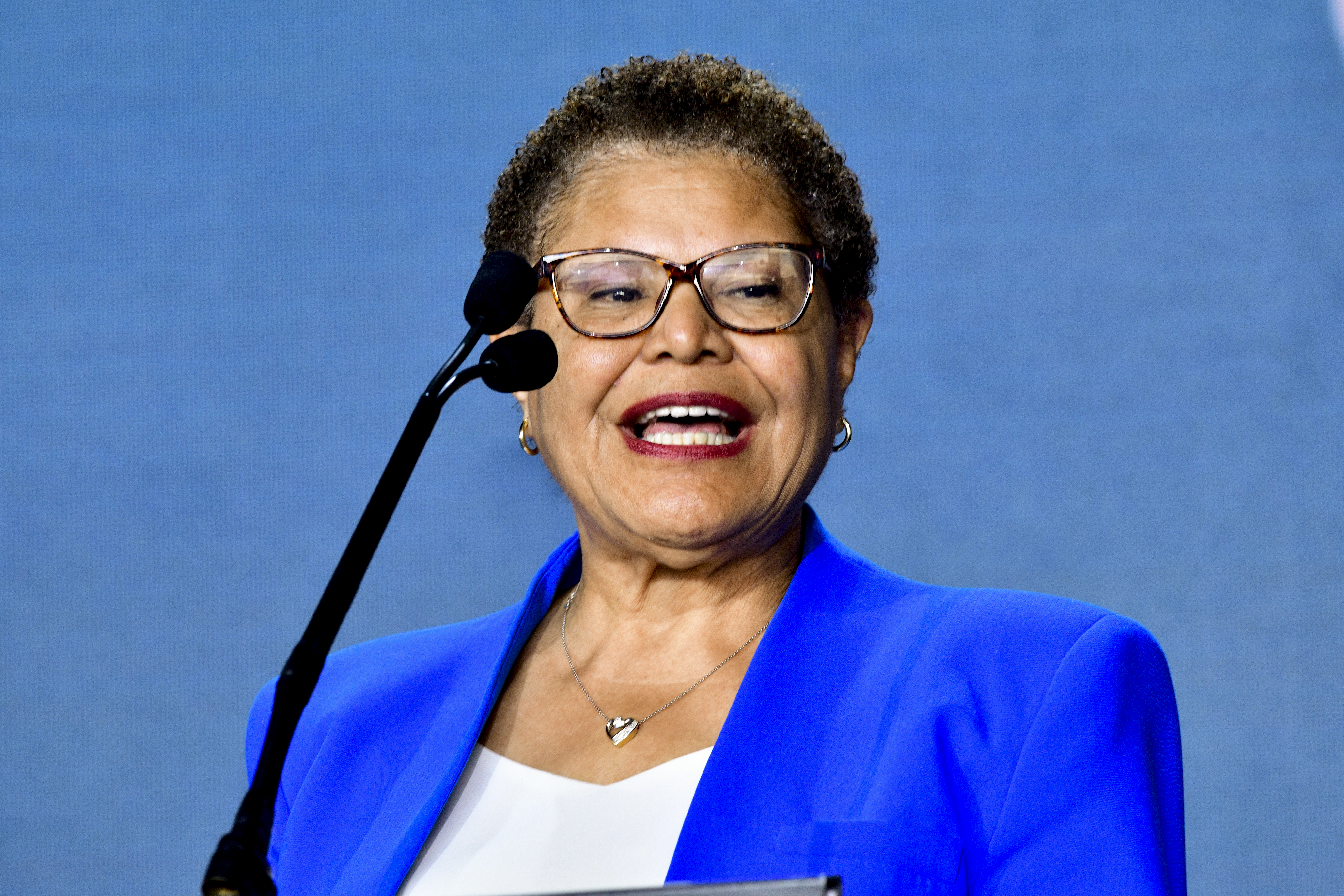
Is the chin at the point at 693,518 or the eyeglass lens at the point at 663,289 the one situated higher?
the eyeglass lens at the point at 663,289

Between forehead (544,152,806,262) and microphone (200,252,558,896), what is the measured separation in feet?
0.90

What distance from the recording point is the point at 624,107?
145 cm

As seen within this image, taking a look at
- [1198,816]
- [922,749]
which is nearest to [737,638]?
[922,749]

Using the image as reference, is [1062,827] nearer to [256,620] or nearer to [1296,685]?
[1296,685]

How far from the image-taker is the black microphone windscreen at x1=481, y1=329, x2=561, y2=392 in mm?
1012

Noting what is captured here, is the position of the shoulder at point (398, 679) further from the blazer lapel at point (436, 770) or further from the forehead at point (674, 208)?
the forehead at point (674, 208)

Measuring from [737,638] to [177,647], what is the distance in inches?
81.6

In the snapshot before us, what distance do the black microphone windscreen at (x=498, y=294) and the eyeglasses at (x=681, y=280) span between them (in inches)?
10.8

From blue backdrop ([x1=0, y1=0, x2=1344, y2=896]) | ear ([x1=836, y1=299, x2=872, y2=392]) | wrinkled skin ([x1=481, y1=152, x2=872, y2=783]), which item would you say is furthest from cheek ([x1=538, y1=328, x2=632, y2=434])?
blue backdrop ([x1=0, y1=0, x2=1344, y2=896])

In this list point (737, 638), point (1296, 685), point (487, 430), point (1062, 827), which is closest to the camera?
point (1062, 827)

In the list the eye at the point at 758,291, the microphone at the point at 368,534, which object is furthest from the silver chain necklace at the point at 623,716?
the microphone at the point at 368,534

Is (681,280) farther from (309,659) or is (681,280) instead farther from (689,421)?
(309,659)

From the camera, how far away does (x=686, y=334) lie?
1301mm

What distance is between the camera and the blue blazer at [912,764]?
1092mm
